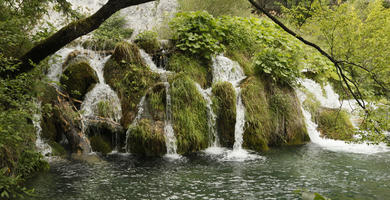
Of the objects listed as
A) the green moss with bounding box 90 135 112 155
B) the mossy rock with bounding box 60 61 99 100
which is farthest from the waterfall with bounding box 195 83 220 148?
the mossy rock with bounding box 60 61 99 100

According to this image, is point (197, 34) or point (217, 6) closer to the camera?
point (197, 34)

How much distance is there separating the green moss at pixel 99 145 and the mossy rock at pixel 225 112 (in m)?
3.22

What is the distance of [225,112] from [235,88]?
1.02m

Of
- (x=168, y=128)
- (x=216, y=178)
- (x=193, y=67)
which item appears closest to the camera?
(x=216, y=178)

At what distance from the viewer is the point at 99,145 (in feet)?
22.7

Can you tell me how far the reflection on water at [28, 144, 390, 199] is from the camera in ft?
14.4

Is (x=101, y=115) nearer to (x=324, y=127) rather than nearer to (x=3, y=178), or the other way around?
(x=3, y=178)

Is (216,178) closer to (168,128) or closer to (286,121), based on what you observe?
(168,128)

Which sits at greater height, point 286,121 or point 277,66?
point 277,66

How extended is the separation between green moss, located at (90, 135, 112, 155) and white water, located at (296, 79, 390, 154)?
616cm

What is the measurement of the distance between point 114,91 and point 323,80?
8.58 m

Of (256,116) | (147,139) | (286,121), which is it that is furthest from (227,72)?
(147,139)

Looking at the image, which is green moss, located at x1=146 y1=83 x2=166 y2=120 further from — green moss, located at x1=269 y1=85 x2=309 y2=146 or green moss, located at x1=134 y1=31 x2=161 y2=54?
green moss, located at x1=269 y1=85 x2=309 y2=146

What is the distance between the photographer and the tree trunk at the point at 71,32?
118 inches
